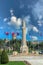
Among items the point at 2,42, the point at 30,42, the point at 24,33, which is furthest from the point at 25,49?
the point at 2,42

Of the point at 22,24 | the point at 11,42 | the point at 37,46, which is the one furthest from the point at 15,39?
the point at 22,24

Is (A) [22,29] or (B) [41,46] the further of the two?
(B) [41,46]

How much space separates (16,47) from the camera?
5556 cm

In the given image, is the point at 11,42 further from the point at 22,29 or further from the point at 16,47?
the point at 22,29

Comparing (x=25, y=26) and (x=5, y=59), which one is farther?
(x=25, y=26)

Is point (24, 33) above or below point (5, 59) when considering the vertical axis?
above

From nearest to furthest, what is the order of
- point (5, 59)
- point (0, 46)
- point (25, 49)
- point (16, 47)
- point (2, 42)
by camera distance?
point (5, 59) < point (25, 49) < point (16, 47) < point (0, 46) < point (2, 42)

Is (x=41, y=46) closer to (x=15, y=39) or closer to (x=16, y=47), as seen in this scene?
(x=15, y=39)

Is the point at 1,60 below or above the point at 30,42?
below

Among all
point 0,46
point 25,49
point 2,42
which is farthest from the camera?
point 2,42

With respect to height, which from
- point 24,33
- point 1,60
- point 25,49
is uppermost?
point 24,33

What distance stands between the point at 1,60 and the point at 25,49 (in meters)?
27.9

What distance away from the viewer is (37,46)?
64.6 m

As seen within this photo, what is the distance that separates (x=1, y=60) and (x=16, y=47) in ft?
131
